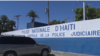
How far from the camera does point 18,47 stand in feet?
27.0

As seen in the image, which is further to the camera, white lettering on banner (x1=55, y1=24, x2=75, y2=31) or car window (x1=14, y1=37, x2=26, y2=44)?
white lettering on banner (x1=55, y1=24, x2=75, y2=31)

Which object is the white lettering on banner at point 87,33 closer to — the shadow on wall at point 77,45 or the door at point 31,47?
the shadow on wall at point 77,45

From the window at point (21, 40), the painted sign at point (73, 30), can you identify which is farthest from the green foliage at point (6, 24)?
the window at point (21, 40)

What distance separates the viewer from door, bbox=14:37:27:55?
Result: 8.21 metres

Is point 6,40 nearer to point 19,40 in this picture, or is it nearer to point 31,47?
point 19,40

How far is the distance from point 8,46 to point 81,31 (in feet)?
20.0

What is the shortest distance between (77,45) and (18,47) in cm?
515

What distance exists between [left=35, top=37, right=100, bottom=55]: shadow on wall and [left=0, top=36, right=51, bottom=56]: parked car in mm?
2857

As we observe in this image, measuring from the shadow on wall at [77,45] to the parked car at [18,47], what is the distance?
2.86 metres

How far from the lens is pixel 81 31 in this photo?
1022 cm

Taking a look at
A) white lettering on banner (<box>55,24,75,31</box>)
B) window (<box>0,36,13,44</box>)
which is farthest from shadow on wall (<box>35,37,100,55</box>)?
window (<box>0,36,13,44</box>)

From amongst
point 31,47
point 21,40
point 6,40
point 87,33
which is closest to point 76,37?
point 87,33

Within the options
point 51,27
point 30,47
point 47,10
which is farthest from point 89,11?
point 30,47

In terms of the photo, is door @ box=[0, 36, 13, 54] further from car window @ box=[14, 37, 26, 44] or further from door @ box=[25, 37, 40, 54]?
door @ box=[25, 37, 40, 54]
